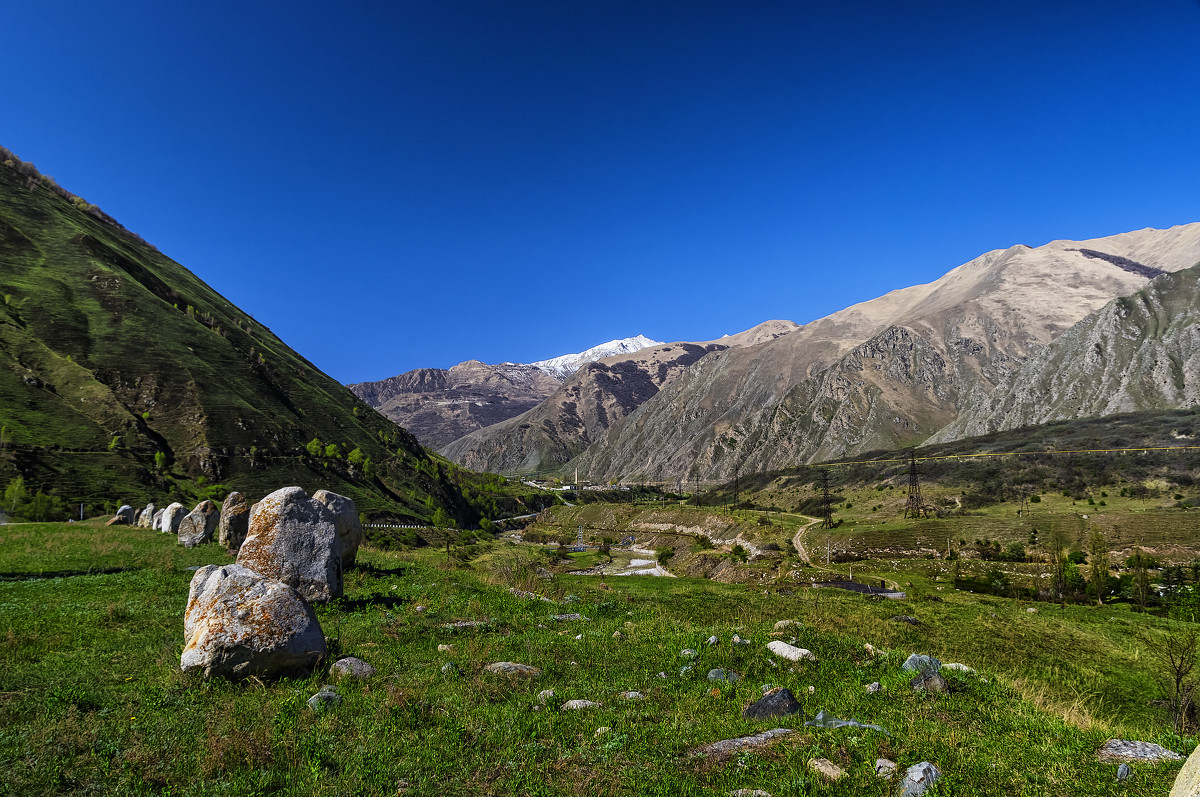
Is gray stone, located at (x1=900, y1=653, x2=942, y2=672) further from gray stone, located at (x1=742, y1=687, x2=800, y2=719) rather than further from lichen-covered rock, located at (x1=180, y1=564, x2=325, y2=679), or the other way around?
lichen-covered rock, located at (x1=180, y1=564, x2=325, y2=679)

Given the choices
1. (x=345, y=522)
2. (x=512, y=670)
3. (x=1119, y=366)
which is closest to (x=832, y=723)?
(x=512, y=670)

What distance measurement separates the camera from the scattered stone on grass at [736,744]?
7996 millimetres

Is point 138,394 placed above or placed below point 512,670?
above

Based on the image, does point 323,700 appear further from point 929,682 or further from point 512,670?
point 929,682

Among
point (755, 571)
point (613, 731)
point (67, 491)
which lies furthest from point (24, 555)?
point (67, 491)

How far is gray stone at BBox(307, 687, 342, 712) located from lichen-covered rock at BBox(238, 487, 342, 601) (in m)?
9.66

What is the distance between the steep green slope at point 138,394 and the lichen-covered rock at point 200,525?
62407mm

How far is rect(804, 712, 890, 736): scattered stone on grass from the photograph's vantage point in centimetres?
859

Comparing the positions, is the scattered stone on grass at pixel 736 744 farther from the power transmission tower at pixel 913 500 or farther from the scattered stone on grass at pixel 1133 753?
the power transmission tower at pixel 913 500

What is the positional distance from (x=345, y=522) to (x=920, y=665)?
1960 cm

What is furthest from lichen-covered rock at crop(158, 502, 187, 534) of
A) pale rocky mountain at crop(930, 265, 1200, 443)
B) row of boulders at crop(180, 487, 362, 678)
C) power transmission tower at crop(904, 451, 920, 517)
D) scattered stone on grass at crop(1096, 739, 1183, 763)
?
pale rocky mountain at crop(930, 265, 1200, 443)

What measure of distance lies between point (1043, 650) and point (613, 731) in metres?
21.5

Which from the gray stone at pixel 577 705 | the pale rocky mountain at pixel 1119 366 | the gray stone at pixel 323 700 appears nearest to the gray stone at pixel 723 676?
the gray stone at pixel 577 705

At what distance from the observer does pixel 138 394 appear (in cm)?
10588
